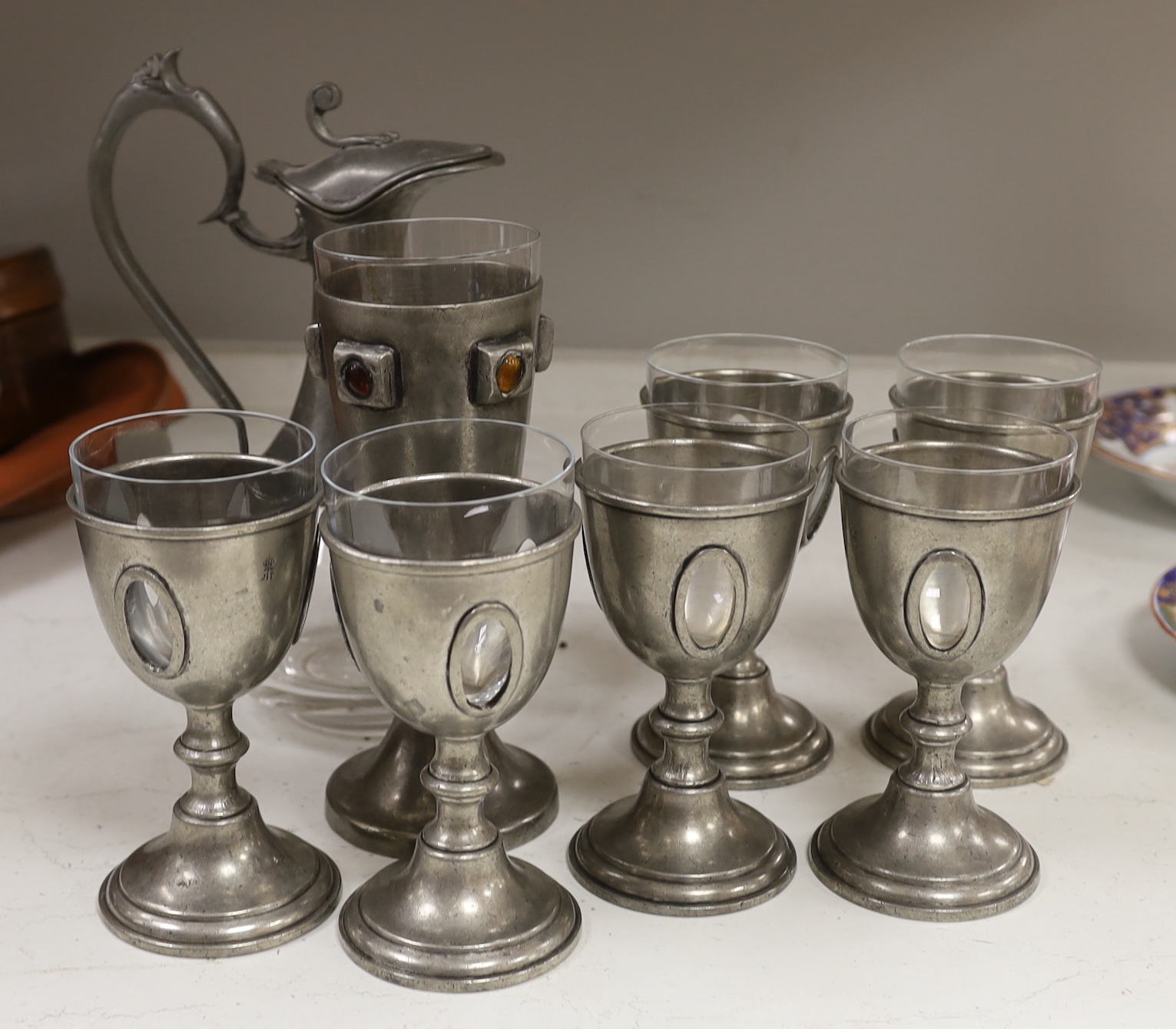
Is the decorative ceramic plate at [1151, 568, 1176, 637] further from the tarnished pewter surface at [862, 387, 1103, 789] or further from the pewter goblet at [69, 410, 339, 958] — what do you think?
the pewter goblet at [69, 410, 339, 958]

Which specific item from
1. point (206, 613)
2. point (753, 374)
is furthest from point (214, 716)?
point (753, 374)

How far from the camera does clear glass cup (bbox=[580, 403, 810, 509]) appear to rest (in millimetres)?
494

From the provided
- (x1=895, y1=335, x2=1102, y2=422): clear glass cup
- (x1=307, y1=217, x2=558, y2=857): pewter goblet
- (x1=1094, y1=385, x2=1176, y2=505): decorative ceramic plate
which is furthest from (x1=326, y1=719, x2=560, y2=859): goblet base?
(x1=1094, y1=385, x2=1176, y2=505): decorative ceramic plate

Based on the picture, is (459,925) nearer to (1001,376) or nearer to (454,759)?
(454,759)

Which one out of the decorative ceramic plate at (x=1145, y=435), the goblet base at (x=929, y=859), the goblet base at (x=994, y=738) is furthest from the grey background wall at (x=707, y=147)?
the goblet base at (x=929, y=859)

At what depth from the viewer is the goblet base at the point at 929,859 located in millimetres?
511

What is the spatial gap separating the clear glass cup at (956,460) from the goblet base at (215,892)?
24 cm

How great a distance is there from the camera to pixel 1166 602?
683 millimetres

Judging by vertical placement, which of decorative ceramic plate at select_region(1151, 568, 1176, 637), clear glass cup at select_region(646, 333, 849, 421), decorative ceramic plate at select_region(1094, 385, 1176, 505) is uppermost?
clear glass cup at select_region(646, 333, 849, 421)

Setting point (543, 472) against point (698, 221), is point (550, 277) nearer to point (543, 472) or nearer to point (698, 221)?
point (698, 221)

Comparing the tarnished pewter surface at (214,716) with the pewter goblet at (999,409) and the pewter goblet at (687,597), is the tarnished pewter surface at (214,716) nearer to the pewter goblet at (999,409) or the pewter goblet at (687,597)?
the pewter goblet at (687,597)

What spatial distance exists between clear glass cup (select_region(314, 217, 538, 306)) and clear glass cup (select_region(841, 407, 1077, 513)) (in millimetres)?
145

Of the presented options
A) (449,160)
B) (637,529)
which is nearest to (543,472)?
(637,529)

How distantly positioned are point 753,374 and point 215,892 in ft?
1.00
